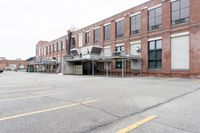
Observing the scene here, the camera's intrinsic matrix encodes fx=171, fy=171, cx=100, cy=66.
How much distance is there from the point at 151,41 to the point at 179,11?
5.51 meters

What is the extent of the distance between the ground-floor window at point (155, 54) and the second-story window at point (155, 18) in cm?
223

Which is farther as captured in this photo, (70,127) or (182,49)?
(182,49)

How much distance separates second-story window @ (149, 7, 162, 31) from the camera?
25.0m

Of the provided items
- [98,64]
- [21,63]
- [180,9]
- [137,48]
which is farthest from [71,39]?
[21,63]

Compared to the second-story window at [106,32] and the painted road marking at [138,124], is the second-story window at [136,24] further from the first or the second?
the painted road marking at [138,124]

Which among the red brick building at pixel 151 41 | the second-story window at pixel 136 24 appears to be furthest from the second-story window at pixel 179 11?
the second-story window at pixel 136 24

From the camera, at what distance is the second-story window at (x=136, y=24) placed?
2797 cm

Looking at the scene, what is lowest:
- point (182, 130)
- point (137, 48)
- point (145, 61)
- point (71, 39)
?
point (182, 130)

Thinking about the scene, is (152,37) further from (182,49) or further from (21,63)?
(21,63)

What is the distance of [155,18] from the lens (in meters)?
25.5

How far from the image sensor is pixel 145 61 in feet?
86.4

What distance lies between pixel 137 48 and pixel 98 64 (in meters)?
11.4

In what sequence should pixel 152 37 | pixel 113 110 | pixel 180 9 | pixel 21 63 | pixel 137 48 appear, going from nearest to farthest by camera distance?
pixel 113 110, pixel 180 9, pixel 152 37, pixel 137 48, pixel 21 63

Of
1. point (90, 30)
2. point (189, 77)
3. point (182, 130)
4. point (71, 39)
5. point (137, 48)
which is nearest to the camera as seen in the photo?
point (182, 130)
